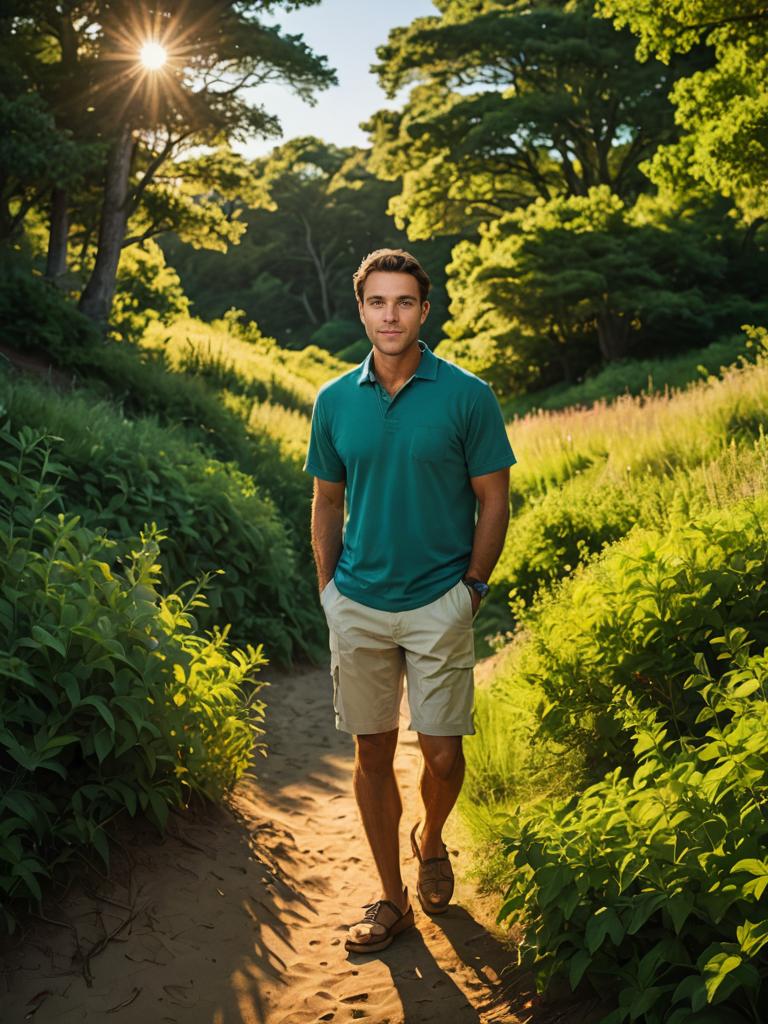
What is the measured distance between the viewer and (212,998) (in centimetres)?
339

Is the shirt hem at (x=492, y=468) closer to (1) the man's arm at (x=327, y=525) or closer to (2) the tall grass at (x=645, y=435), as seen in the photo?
(1) the man's arm at (x=327, y=525)

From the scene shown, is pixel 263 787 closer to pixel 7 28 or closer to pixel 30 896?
pixel 30 896

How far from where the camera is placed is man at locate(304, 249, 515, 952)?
3535 millimetres

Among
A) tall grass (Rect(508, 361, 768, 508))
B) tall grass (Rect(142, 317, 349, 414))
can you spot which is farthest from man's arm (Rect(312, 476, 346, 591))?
tall grass (Rect(142, 317, 349, 414))

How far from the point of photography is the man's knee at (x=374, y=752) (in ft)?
12.3

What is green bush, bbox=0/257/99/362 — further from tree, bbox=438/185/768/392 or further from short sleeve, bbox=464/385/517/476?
tree, bbox=438/185/768/392

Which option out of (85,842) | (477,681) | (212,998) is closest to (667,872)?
(212,998)

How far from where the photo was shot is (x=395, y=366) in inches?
142

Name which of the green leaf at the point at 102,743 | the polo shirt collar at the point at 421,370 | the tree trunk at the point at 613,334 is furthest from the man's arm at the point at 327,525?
the tree trunk at the point at 613,334

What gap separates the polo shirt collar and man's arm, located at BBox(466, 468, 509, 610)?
1.35ft

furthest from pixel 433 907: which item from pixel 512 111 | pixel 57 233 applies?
pixel 512 111

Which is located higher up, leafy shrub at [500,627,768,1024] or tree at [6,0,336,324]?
tree at [6,0,336,324]

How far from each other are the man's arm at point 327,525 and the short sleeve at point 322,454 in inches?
1.7

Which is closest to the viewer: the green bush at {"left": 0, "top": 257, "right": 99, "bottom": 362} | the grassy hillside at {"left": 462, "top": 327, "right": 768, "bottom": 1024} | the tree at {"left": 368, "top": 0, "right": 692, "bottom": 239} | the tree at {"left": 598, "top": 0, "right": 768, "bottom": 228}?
the grassy hillside at {"left": 462, "top": 327, "right": 768, "bottom": 1024}
